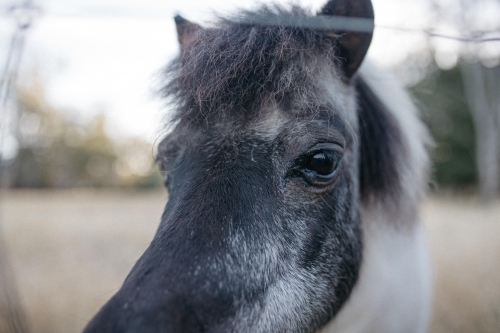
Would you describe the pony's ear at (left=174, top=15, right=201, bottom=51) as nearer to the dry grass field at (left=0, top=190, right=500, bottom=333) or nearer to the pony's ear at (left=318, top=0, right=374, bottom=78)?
the pony's ear at (left=318, top=0, right=374, bottom=78)

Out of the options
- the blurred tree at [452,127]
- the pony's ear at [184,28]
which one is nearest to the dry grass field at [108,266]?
the pony's ear at [184,28]

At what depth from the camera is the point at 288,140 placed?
1585 millimetres

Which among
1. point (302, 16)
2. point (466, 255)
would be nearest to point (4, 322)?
point (302, 16)

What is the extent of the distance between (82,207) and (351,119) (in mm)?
13373

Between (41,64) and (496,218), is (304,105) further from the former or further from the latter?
(41,64)

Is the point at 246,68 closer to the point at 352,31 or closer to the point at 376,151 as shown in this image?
the point at 352,31

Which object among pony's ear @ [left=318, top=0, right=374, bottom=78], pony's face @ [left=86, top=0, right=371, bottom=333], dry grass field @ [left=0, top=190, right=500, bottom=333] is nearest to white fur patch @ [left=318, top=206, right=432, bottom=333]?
pony's face @ [left=86, top=0, right=371, bottom=333]

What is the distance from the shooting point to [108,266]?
18.7 ft

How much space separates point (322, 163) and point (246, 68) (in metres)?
0.58

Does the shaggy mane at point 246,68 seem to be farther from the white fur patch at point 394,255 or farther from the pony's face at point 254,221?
the white fur patch at point 394,255

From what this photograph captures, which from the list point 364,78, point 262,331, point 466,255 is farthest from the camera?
point 466,255

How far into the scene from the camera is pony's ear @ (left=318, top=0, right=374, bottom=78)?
1.77 m

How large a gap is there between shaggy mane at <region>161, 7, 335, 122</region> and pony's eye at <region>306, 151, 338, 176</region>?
279 millimetres

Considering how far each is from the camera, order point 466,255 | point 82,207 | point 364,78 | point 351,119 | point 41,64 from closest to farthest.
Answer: point 351,119 < point 364,78 < point 466,255 < point 41,64 < point 82,207
